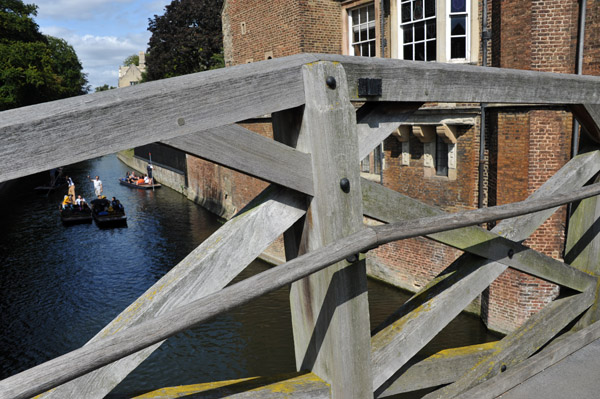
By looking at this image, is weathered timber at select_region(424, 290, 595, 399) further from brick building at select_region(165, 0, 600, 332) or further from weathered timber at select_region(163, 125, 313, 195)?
brick building at select_region(165, 0, 600, 332)

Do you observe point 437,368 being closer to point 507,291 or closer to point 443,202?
point 507,291

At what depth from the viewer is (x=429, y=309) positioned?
2.19 m

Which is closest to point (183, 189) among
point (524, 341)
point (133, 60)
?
point (524, 341)

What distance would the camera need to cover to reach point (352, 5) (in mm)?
12891

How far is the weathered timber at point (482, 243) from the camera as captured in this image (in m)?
1.97

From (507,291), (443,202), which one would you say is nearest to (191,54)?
(443,202)

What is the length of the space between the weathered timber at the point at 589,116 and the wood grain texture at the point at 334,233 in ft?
5.42

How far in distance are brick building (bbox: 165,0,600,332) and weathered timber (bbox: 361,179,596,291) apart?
6.74 m

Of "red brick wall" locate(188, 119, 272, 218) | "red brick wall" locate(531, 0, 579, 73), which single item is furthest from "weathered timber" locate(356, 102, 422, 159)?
"red brick wall" locate(188, 119, 272, 218)

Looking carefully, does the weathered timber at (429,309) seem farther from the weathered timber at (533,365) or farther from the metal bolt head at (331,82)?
the metal bolt head at (331,82)

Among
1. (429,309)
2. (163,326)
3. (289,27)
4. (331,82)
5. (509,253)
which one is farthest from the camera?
(289,27)

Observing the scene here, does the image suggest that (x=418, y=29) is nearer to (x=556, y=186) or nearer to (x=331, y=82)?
(x=556, y=186)

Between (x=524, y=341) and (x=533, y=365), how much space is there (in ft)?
0.38

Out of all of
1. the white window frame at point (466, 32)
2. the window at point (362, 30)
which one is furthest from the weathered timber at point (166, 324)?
the window at point (362, 30)
